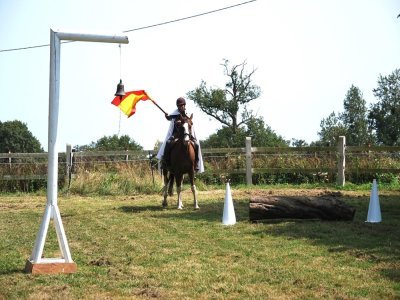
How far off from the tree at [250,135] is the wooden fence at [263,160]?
1277 inches

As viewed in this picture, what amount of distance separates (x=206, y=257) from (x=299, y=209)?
Result: 142 inches

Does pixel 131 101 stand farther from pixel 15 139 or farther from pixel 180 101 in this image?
pixel 15 139

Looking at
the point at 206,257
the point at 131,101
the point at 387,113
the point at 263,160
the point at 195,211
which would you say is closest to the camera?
the point at 206,257

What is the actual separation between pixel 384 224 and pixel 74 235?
17.8 feet

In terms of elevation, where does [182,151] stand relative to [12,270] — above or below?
above

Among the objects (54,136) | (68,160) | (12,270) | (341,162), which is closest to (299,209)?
(54,136)

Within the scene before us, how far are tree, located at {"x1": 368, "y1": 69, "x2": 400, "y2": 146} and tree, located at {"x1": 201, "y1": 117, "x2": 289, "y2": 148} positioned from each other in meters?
17.7

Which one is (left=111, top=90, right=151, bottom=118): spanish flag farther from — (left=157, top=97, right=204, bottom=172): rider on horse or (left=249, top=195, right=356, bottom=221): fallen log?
(left=249, top=195, right=356, bottom=221): fallen log

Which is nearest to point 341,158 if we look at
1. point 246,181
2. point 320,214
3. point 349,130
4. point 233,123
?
point 246,181

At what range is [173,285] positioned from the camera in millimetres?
5949

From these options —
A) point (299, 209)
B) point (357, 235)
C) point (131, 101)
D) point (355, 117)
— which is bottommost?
point (357, 235)

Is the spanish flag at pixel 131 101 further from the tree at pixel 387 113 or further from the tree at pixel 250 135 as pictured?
the tree at pixel 387 113

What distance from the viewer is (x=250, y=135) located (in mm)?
57375

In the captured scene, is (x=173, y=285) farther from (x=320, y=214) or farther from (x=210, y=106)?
(x=210, y=106)
